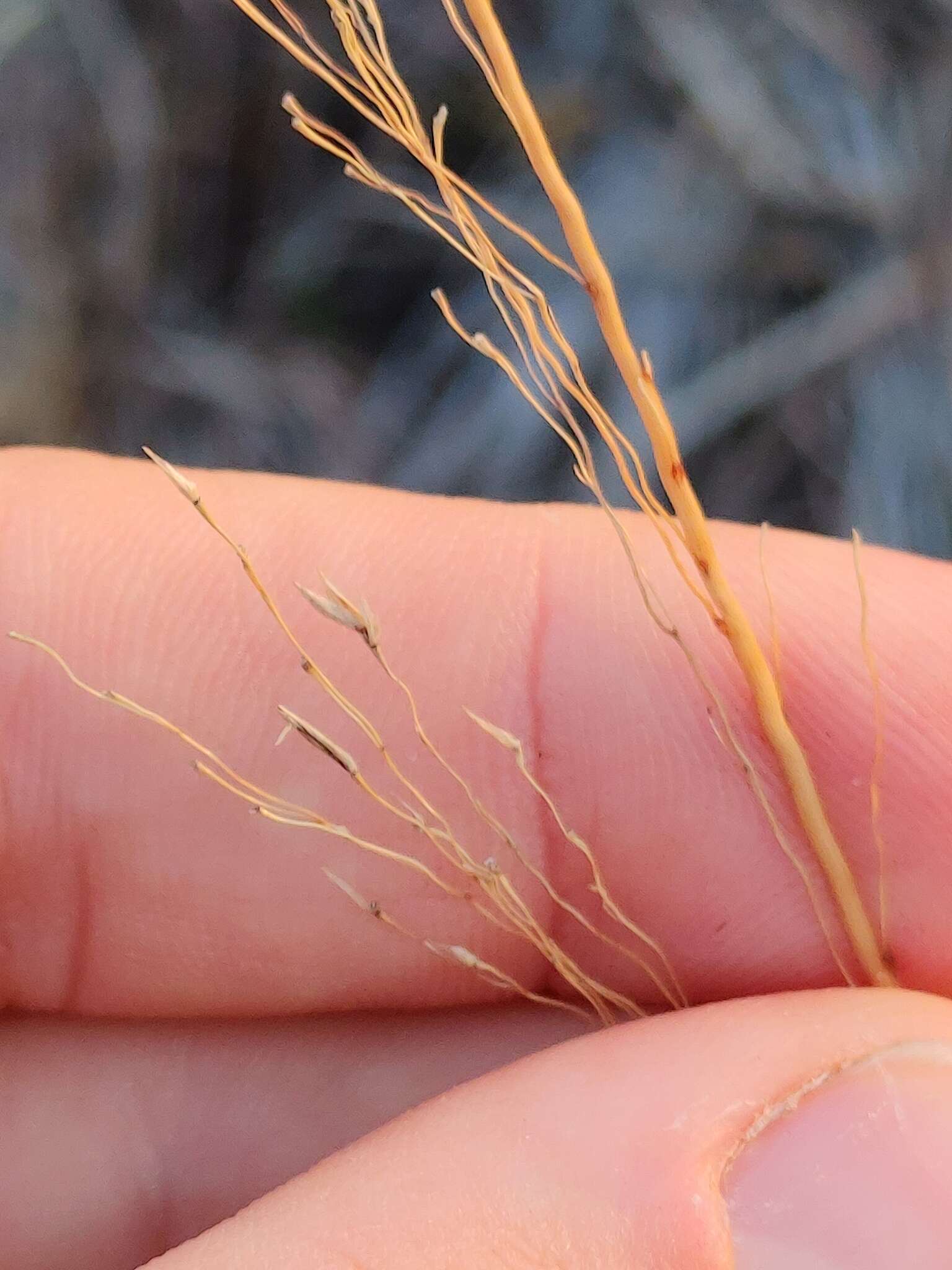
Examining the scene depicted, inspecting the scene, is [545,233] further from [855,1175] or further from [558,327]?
[855,1175]

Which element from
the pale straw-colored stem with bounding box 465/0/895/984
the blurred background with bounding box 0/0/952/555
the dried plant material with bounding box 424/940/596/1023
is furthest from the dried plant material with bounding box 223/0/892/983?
the blurred background with bounding box 0/0/952/555

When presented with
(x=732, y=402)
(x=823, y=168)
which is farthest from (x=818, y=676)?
(x=823, y=168)

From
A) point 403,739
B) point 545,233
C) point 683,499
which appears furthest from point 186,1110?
point 545,233

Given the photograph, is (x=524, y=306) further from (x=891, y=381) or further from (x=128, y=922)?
(x=891, y=381)

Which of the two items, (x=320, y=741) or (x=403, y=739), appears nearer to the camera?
(x=320, y=741)

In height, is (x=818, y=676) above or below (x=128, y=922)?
above

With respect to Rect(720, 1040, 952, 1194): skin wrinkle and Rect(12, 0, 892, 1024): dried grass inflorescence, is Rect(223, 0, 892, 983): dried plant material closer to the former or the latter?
Rect(12, 0, 892, 1024): dried grass inflorescence

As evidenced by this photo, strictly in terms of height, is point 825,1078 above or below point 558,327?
below

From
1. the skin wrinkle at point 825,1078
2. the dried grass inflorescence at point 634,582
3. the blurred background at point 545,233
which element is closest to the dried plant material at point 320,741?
the dried grass inflorescence at point 634,582
